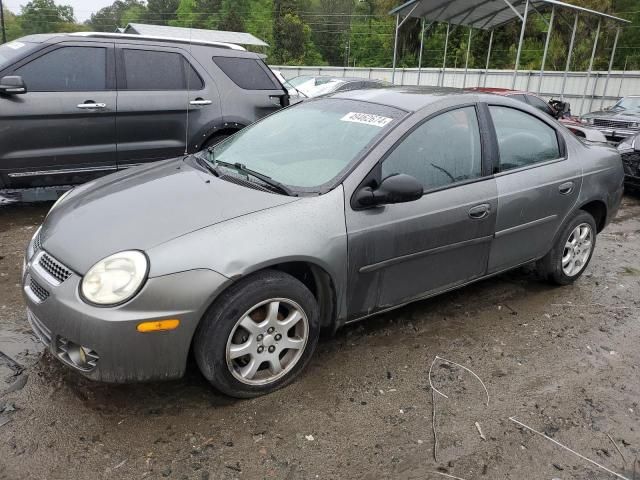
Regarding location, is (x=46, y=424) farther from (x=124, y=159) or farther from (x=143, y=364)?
(x=124, y=159)

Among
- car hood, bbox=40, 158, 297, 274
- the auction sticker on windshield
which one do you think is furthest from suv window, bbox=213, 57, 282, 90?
car hood, bbox=40, 158, 297, 274

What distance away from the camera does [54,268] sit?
2555mm

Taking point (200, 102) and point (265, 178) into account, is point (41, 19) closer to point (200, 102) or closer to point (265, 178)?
point (200, 102)

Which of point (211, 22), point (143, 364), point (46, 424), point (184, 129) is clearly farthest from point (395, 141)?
point (211, 22)

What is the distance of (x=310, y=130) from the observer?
349 cm

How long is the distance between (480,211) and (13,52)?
16.0 feet

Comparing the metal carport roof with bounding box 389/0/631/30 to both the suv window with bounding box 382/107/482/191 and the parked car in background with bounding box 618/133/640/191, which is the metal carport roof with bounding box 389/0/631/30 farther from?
the suv window with bounding box 382/107/482/191

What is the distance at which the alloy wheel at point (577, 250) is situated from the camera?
432cm

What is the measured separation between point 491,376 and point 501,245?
39.1 inches

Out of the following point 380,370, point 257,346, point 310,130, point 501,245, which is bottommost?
point 380,370

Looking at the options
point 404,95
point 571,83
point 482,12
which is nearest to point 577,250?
point 404,95

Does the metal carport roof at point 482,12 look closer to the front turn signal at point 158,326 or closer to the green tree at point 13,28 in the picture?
the front turn signal at point 158,326

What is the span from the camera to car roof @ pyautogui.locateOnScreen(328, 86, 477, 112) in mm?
3396

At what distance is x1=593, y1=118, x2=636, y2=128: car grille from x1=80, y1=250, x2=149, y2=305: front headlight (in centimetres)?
1149
